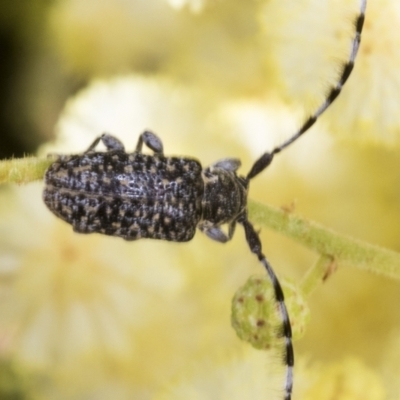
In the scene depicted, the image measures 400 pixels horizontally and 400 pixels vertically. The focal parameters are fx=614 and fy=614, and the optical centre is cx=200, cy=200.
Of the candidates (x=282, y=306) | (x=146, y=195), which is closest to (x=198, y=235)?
(x=146, y=195)

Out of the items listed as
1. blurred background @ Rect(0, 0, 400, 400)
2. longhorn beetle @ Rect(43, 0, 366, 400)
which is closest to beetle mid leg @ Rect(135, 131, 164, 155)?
longhorn beetle @ Rect(43, 0, 366, 400)

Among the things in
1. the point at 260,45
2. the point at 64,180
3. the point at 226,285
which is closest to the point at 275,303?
the point at 64,180

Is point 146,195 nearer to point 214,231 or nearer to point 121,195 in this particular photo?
point 121,195

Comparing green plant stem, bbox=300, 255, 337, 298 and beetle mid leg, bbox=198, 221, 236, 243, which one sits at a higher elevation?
green plant stem, bbox=300, 255, 337, 298

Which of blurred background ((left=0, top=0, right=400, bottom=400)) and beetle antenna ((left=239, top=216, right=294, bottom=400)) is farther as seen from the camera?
blurred background ((left=0, top=0, right=400, bottom=400))

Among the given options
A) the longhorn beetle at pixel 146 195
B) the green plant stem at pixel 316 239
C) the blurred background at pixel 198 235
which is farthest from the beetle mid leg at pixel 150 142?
the blurred background at pixel 198 235

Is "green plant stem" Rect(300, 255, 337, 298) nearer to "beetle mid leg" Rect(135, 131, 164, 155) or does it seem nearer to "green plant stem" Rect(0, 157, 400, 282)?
"green plant stem" Rect(0, 157, 400, 282)

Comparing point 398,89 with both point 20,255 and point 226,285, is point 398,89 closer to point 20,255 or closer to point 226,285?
point 226,285

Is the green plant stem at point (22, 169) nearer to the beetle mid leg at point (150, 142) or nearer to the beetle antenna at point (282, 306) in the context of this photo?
the beetle mid leg at point (150, 142)
